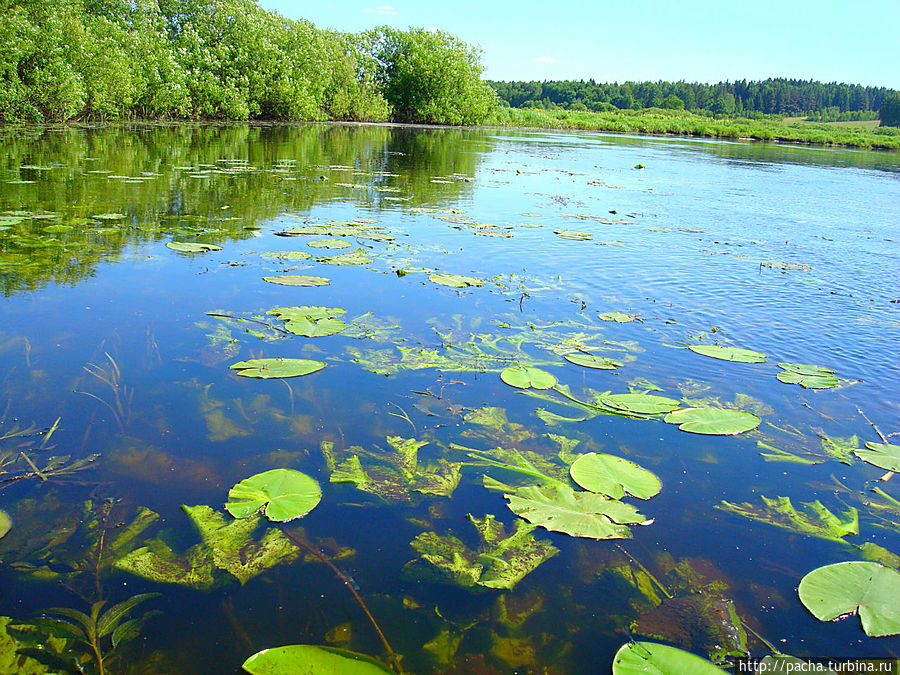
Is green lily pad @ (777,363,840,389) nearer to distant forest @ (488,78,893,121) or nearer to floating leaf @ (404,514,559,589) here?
floating leaf @ (404,514,559,589)

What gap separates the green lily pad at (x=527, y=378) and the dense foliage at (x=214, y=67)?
16381mm

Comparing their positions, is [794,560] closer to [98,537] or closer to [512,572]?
[512,572]

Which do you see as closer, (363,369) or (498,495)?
(498,495)

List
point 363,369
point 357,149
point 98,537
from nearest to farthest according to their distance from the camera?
point 98,537 → point 363,369 → point 357,149

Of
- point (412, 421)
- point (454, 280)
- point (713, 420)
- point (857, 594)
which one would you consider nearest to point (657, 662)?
point (857, 594)

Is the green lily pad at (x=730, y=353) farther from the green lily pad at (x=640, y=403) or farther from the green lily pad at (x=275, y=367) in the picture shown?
the green lily pad at (x=275, y=367)

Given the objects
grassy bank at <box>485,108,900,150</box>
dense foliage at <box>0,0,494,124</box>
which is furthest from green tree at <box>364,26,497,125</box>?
grassy bank at <box>485,108,900,150</box>

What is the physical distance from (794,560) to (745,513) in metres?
0.23

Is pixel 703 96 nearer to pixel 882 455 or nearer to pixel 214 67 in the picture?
pixel 214 67

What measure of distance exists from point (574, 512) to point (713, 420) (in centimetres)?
103

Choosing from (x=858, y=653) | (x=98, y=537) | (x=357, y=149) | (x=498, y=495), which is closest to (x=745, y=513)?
(x=858, y=653)

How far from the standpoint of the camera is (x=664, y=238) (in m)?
6.92

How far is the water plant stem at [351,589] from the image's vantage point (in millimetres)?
1390

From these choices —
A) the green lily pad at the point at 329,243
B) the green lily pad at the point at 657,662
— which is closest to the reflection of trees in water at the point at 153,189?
the green lily pad at the point at 329,243
